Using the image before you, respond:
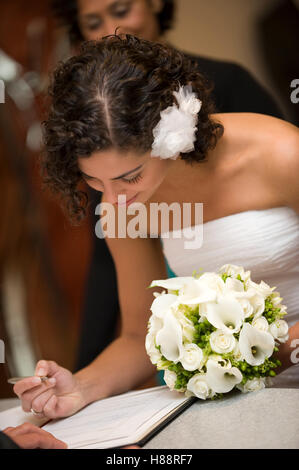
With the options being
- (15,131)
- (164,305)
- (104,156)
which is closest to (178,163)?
(104,156)

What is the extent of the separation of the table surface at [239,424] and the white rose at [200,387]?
0.05 feet

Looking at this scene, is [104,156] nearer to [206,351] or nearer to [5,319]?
[206,351]

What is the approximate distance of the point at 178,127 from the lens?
0.88 m

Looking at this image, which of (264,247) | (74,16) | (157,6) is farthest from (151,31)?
(264,247)

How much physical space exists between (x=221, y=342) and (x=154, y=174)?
296 mm

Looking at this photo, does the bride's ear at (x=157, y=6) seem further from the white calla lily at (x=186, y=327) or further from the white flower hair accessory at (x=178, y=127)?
the white calla lily at (x=186, y=327)

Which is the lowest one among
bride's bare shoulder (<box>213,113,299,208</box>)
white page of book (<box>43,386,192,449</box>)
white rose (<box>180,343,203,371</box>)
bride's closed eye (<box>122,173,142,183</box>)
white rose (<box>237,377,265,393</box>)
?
white page of book (<box>43,386,192,449</box>)

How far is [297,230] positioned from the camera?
3.18 ft

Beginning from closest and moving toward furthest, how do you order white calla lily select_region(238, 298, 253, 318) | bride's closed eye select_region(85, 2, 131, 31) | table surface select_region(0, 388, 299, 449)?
table surface select_region(0, 388, 299, 449) → white calla lily select_region(238, 298, 253, 318) → bride's closed eye select_region(85, 2, 131, 31)

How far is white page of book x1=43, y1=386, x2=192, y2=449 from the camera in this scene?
0.75m

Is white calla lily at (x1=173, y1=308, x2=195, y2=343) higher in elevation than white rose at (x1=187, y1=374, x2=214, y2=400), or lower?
higher

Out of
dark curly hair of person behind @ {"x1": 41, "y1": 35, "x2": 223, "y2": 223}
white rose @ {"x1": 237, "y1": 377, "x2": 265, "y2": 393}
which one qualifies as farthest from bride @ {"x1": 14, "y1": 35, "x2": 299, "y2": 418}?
white rose @ {"x1": 237, "y1": 377, "x2": 265, "y2": 393}

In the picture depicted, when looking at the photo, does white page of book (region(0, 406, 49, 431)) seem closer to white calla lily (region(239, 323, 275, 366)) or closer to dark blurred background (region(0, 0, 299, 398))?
dark blurred background (region(0, 0, 299, 398))

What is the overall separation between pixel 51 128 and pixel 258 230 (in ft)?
1.23
